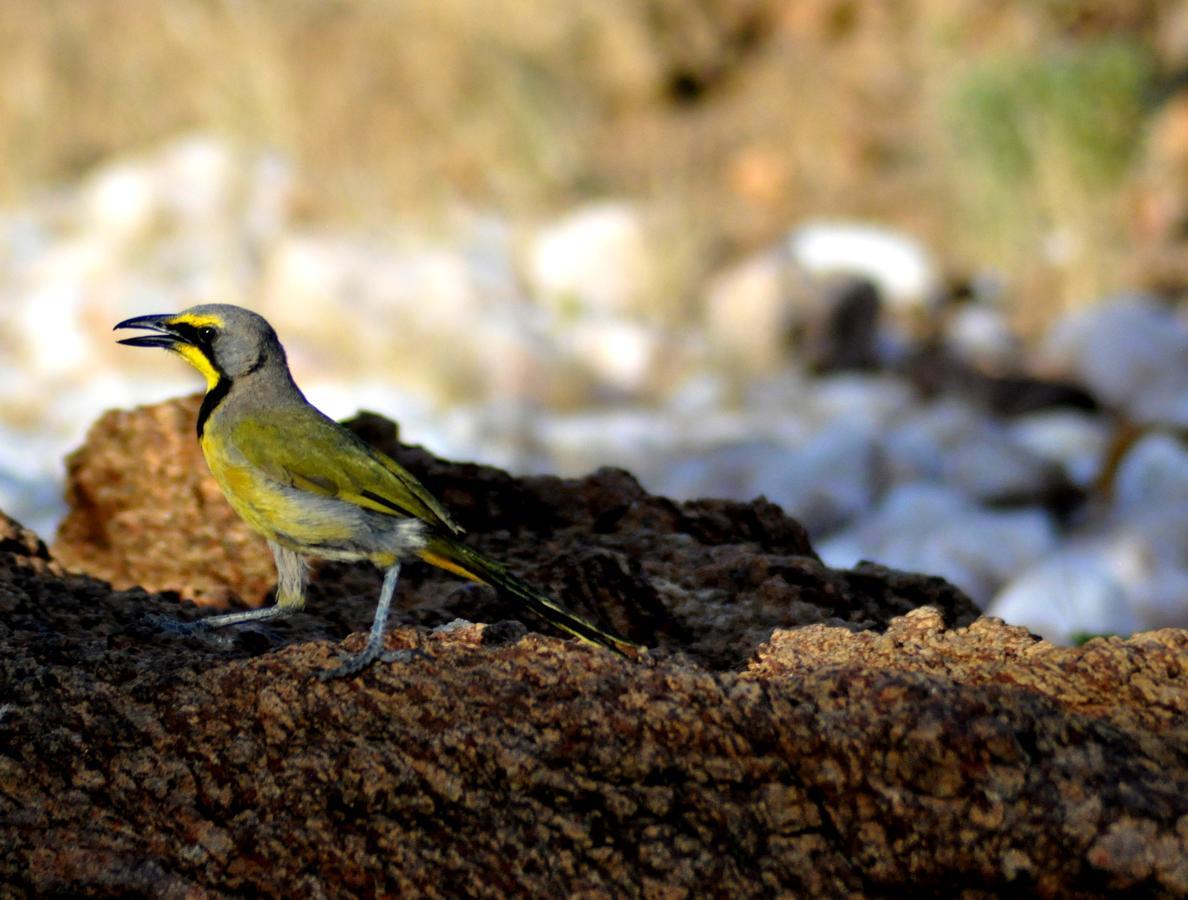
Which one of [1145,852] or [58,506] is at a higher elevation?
[58,506]

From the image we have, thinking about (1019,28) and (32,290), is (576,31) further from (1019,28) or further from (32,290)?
(32,290)


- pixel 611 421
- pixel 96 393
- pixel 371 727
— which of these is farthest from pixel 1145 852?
pixel 96 393

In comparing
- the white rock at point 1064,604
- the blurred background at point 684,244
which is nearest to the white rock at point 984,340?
the blurred background at point 684,244

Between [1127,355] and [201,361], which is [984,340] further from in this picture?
[201,361]

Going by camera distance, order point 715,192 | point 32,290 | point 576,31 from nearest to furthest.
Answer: point 32,290 < point 715,192 < point 576,31

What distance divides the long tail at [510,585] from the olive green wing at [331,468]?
70 mm

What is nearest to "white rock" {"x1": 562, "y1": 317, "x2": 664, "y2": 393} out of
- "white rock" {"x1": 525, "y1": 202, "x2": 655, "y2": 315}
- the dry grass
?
Answer: "white rock" {"x1": 525, "y1": 202, "x2": 655, "y2": 315}

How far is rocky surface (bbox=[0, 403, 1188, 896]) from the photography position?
2607mm

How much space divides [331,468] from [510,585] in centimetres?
52

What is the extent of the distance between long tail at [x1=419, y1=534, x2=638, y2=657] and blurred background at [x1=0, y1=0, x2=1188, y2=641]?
363cm

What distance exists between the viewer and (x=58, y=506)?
7.90 m

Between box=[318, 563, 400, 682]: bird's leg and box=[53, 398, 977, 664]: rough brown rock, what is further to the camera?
box=[53, 398, 977, 664]: rough brown rock

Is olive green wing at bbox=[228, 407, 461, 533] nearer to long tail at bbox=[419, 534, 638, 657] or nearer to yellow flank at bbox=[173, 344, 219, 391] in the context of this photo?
long tail at bbox=[419, 534, 638, 657]

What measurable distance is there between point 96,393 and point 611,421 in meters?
3.40
